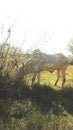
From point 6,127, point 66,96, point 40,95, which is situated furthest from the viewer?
point 66,96

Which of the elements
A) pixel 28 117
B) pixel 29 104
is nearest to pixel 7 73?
pixel 29 104

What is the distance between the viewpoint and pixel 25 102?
37.0 feet

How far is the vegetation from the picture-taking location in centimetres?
946

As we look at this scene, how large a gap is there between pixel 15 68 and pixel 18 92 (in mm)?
765

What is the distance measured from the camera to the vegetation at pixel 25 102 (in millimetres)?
9461

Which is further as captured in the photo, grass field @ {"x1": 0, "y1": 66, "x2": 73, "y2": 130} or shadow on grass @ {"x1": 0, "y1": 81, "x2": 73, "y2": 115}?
shadow on grass @ {"x1": 0, "y1": 81, "x2": 73, "y2": 115}

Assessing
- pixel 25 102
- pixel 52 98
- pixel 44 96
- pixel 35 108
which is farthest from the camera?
pixel 52 98

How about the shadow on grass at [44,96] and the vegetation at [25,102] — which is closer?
the vegetation at [25,102]

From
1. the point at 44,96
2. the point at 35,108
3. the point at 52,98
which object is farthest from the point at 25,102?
the point at 52,98

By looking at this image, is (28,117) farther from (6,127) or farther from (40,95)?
(40,95)

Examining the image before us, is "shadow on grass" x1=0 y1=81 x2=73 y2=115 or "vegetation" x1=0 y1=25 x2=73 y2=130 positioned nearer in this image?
"vegetation" x1=0 y1=25 x2=73 y2=130

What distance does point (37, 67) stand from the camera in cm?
1378

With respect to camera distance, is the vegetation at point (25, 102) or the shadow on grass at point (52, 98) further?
the shadow on grass at point (52, 98)

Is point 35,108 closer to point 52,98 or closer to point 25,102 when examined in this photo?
point 25,102
